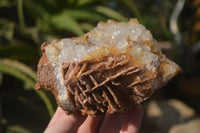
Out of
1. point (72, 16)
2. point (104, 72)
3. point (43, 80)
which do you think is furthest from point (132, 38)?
point (72, 16)

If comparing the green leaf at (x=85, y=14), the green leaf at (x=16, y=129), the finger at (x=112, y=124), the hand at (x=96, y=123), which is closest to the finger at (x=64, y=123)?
the hand at (x=96, y=123)

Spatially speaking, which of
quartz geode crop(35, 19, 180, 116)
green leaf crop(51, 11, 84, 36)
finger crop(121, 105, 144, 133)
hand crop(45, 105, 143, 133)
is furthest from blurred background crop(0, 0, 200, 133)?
finger crop(121, 105, 144, 133)

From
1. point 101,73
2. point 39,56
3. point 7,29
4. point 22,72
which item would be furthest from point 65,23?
point 101,73

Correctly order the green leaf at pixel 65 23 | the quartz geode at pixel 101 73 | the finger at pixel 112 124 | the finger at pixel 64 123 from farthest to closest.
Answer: the green leaf at pixel 65 23
the finger at pixel 112 124
the finger at pixel 64 123
the quartz geode at pixel 101 73

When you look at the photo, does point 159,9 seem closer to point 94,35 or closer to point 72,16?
point 72,16

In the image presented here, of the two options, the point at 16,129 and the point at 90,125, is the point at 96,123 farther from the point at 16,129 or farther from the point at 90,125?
the point at 16,129

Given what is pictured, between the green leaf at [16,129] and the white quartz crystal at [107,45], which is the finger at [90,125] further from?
the green leaf at [16,129]
